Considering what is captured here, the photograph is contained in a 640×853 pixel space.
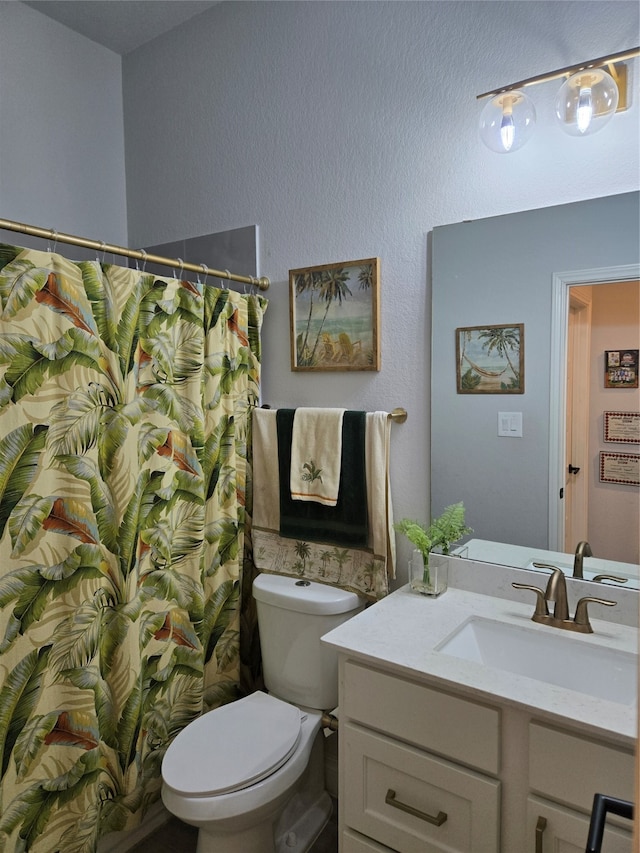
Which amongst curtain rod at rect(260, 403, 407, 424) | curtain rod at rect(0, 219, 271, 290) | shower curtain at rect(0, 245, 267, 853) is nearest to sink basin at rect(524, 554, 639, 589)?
curtain rod at rect(260, 403, 407, 424)

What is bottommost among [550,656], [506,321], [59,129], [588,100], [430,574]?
[550,656]

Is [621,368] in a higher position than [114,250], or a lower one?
lower

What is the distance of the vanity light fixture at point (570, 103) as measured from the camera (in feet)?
4.41

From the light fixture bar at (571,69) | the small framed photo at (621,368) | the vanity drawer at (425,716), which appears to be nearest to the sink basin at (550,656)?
the vanity drawer at (425,716)

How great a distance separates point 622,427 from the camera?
146 cm

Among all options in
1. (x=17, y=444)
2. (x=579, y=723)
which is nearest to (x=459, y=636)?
(x=579, y=723)

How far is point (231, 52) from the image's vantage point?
7.11 feet

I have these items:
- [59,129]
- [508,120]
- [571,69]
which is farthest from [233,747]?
[59,129]

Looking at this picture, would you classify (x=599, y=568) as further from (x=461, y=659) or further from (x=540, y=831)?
(x=540, y=831)

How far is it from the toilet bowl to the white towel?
0.65m

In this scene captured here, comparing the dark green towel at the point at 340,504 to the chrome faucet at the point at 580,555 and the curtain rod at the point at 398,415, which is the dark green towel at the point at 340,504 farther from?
the chrome faucet at the point at 580,555

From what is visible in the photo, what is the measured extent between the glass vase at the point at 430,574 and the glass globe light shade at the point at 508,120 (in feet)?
3.71

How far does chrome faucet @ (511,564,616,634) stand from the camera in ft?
4.65

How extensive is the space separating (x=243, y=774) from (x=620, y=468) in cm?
123
